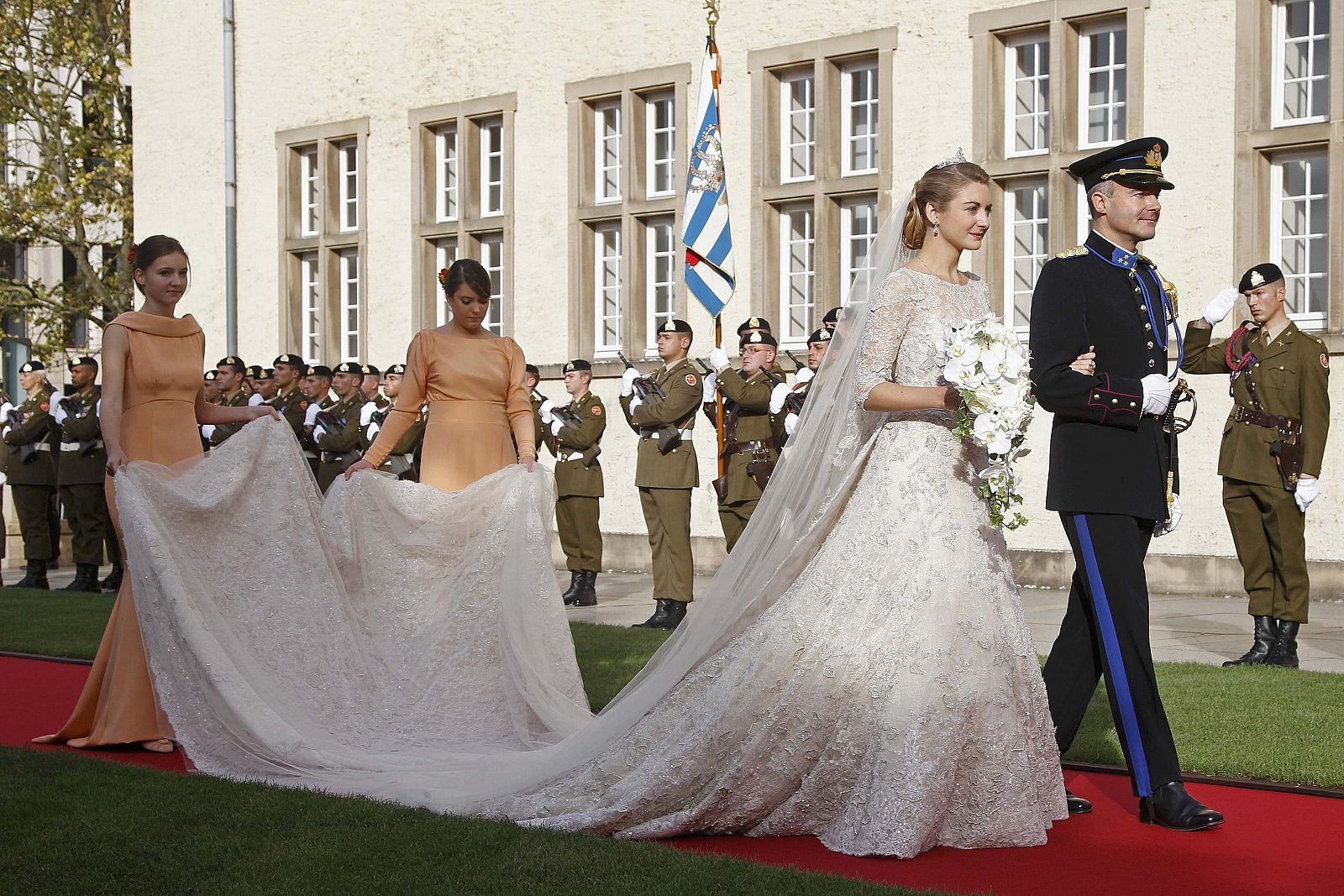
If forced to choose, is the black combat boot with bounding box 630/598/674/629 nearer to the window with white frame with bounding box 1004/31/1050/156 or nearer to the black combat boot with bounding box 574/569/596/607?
the black combat boot with bounding box 574/569/596/607

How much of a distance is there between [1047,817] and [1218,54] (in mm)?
9996

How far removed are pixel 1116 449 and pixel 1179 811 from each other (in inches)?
46.3

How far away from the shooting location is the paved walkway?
10148 millimetres

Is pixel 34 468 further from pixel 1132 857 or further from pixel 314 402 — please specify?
pixel 1132 857

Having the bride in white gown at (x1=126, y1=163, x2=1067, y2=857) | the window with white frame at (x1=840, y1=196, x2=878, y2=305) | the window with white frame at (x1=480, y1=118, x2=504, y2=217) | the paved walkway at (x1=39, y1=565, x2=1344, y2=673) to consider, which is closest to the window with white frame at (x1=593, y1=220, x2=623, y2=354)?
the window with white frame at (x1=480, y1=118, x2=504, y2=217)

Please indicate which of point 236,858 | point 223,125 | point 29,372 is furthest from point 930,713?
point 223,125

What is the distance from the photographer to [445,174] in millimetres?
19938

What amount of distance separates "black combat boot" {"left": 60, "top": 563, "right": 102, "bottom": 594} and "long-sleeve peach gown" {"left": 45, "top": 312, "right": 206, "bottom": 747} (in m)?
9.24

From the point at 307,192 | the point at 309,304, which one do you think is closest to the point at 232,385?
the point at 309,304

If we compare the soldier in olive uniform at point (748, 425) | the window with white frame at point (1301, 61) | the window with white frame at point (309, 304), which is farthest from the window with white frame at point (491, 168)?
the window with white frame at point (1301, 61)

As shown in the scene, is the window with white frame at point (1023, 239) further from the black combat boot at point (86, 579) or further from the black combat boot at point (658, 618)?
the black combat boot at point (86, 579)

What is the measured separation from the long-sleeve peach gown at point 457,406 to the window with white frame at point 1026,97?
841 cm

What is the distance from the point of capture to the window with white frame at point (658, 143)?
58.7ft

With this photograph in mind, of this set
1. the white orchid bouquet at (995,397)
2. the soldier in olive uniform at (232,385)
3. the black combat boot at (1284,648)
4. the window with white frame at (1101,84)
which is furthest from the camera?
the soldier in olive uniform at (232,385)
